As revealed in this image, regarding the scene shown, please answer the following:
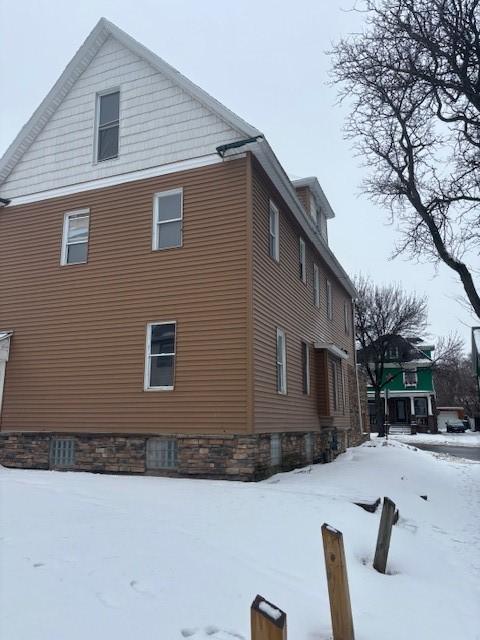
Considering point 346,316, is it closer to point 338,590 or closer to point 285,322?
point 285,322

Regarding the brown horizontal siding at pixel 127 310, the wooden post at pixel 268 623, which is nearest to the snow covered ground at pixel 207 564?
the wooden post at pixel 268 623

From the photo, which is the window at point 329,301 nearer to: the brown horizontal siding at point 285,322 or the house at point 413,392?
the brown horizontal siding at point 285,322

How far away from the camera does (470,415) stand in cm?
5059

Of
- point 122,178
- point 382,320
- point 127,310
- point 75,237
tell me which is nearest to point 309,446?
point 127,310

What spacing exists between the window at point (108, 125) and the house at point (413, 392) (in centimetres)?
3327

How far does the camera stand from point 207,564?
4641 mm

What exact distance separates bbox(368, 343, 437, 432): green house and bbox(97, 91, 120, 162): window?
34.5 m

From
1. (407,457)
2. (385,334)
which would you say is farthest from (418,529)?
(385,334)

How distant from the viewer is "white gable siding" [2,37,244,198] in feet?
38.1

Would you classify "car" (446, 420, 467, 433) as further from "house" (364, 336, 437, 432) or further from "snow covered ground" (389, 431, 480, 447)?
"snow covered ground" (389, 431, 480, 447)

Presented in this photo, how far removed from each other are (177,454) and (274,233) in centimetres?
588

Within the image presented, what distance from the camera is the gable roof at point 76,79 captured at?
11867mm

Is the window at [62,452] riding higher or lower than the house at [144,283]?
lower

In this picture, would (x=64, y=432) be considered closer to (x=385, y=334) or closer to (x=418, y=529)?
(x=418, y=529)
